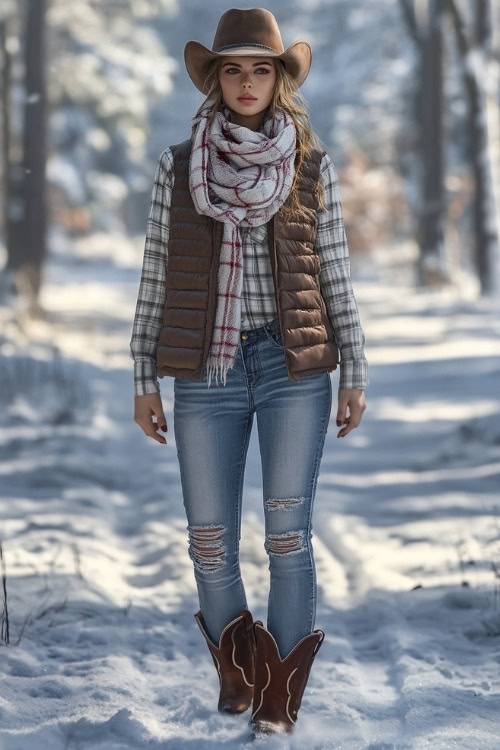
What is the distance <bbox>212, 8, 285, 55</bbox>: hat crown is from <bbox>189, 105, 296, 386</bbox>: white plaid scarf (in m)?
0.22

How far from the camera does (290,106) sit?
354 centimetres

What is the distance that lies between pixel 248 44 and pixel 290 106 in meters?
0.25

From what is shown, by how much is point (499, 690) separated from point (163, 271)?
6.50 ft

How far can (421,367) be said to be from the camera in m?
12.6

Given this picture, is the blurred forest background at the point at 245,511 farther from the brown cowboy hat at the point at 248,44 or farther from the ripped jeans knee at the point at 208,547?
the brown cowboy hat at the point at 248,44

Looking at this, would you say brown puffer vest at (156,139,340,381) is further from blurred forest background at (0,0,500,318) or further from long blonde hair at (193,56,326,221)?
blurred forest background at (0,0,500,318)

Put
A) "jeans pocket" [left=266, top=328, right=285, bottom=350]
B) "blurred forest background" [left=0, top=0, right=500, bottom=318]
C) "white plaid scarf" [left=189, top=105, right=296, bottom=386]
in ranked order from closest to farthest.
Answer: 1. "white plaid scarf" [left=189, top=105, right=296, bottom=386]
2. "jeans pocket" [left=266, top=328, right=285, bottom=350]
3. "blurred forest background" [left=0, top=0, right=500, bottom=318]

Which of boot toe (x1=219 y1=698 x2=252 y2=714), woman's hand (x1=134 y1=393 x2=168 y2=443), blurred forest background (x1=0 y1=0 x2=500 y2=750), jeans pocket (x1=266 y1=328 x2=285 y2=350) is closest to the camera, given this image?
jeans pocket (x1=266 y1=328 x2=285 y2=350)

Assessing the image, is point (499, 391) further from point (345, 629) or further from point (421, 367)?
point (345, 629)

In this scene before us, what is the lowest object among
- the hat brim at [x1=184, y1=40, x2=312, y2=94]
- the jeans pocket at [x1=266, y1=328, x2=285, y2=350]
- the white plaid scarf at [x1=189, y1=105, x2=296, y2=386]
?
the jeans pocket at [x1=266, y1=328, x2=285, y2=350]

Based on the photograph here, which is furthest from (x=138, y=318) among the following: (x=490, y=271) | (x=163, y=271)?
(x=490, y=271)

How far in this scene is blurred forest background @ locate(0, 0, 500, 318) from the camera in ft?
56.6

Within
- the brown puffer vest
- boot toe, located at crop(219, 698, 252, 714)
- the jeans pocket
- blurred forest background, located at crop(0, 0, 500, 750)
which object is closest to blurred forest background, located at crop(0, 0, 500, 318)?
blurred forest background, located at crop(0, 0, 500, 750)

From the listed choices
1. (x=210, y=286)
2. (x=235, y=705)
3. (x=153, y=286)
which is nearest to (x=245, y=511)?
(x=235, y=705)
